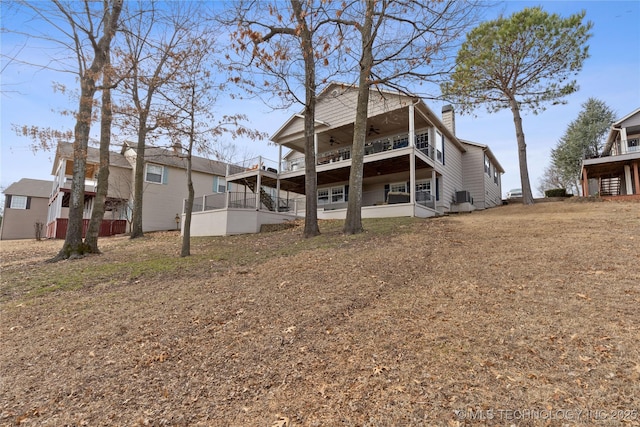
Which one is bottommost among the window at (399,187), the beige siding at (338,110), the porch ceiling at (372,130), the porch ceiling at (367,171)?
the window at (399,187)

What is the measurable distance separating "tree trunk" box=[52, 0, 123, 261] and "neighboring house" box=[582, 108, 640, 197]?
2337 cm

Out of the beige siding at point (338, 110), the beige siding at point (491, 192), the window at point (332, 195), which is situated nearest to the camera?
the beige siding at point (338, 110)

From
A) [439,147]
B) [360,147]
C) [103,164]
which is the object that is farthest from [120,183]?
[439,147]

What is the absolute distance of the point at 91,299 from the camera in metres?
5.66

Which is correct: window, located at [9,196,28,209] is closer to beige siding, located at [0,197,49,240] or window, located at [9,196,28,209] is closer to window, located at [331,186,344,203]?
beige siding, located at [0,197,49,240]

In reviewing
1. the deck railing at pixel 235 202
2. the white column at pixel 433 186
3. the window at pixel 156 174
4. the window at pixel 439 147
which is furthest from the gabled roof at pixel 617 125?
the window at pixel 156 174

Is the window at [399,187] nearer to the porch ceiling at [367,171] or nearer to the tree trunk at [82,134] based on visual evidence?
the porch ceiling at [367,171]

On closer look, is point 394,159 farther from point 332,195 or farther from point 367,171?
point 332,195

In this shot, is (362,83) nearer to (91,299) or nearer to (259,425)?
(91,299)

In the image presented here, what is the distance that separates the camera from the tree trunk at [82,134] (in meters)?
10.2

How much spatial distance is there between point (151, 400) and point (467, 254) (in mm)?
A: 6085

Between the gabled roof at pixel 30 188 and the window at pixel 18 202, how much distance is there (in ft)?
1.17

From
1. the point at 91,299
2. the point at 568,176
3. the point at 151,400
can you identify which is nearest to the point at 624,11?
the point at 151,400

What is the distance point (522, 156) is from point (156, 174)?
77.3ft
